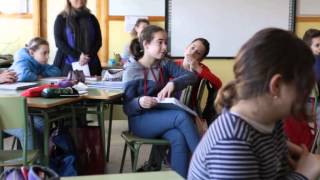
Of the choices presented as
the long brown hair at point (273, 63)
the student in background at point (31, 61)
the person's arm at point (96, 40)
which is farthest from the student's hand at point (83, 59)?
the long brown hair at point (273, 63)

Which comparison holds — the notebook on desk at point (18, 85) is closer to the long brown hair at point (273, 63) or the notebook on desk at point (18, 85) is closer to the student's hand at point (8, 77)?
the student's hand at point (8, 77)

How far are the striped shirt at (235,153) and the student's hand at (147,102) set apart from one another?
6.32 ft

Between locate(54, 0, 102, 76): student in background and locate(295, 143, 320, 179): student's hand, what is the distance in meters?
3.43

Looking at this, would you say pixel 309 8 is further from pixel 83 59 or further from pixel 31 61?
pixel 31 61

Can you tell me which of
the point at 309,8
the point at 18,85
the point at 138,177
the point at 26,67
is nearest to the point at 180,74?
the point at 18,85

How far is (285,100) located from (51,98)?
223 cm

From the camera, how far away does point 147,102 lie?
9.82 ft

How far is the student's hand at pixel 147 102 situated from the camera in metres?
2.99

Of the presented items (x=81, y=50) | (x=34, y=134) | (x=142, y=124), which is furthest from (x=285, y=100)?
(x=81, y=50)

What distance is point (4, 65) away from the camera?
5.25 meters

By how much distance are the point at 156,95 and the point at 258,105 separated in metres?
2.25

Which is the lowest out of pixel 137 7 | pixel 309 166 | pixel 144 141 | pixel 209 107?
pixel 144 141

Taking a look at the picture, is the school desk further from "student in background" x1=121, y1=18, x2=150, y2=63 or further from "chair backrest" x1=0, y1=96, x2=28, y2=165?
"student in background" x1=121, y1=18, x2=150, y2=63

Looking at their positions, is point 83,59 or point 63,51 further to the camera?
point 63,51
